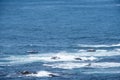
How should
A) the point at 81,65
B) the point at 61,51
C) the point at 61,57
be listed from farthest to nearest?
the point at 61,51, the point at 61,57, the point at 81,65

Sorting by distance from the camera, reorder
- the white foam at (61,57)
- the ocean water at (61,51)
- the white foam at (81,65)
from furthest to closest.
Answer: the white foam at (61,57) < the white foam at (81,65) < the ocean water at (61,51)

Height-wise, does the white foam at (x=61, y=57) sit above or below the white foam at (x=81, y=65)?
above

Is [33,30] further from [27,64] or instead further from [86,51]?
[27,64]

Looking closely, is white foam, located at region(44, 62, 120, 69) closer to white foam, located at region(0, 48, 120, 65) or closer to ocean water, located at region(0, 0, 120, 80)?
ocean water, located at region(0, 0, 120, 80)

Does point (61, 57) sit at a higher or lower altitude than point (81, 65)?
higher

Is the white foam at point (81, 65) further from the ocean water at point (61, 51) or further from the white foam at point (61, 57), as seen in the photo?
the white foam at point (61, 57)

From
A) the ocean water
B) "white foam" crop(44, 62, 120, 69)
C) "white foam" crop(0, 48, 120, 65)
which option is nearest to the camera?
the ocean water

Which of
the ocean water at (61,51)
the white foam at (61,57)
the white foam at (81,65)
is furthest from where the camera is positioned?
the white foam at (61,57)

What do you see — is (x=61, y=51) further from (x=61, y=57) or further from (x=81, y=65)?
(x=81, y=65)

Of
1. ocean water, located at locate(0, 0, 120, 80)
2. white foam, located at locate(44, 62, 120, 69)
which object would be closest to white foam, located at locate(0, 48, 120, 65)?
ocean water, located at locate(0, 0, 120, 80)

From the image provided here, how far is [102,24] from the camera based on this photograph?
18988 centimetres

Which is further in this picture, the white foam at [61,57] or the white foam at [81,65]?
the white foam at [61,57]

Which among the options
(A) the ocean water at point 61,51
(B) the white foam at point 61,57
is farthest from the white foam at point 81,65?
(B) the white foam at point 61,57

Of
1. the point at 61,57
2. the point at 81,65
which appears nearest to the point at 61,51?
the point at 61,57
